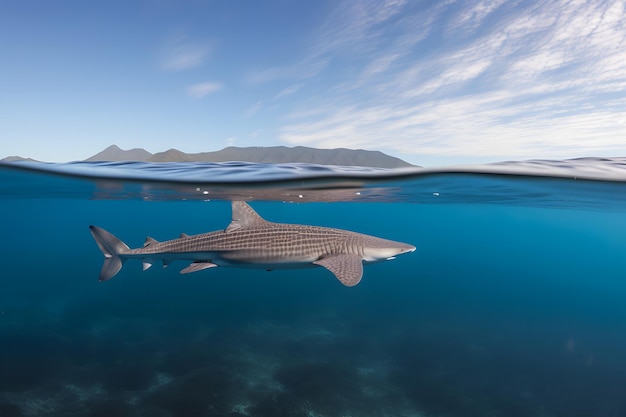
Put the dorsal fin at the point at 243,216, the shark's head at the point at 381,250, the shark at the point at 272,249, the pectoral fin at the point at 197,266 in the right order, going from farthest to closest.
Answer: the dorsal fin at the point at 243,216 → the shark's head at the point at 381,250 → the shark at the point at 272,249 → the pectoral fin at the point at 197,266

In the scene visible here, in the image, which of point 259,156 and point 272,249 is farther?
point 259,156

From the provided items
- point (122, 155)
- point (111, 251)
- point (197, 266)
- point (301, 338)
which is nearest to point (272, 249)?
point (197, 266)

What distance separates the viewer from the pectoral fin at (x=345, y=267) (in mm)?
5872

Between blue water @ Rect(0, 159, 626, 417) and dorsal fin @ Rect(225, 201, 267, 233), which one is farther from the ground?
dorsal fin @ Rect(225, 201, 267, 233)

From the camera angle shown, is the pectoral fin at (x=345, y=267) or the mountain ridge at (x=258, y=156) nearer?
the pectoral fin at (x=345, y=267)

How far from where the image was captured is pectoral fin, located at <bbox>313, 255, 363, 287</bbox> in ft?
19.3

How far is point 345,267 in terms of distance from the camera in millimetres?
6402

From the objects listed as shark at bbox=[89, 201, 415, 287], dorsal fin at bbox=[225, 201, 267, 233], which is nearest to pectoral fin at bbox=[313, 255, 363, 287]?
shark at bbox=[89, 201, 415, 287]

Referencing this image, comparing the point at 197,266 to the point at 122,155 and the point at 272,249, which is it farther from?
the point at 122,155

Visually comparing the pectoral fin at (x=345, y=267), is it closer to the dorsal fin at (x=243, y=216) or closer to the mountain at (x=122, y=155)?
the dorsal fin at (x=243, y=216)

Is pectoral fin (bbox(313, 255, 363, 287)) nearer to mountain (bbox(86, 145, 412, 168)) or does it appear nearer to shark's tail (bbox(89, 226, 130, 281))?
shark's tail (bbox(89, 226, 130, 281))

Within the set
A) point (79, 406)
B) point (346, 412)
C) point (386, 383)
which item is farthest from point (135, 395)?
point (386, 383)

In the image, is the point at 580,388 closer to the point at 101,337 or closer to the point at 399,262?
the point at 101,337

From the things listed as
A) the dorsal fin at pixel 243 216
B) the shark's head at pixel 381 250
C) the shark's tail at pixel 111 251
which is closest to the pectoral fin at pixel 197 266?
the dorsal fin at pixel 243 216
